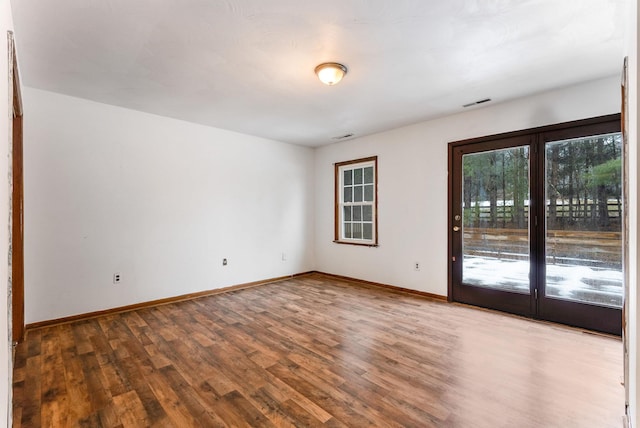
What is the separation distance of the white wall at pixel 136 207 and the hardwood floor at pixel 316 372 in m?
0.52

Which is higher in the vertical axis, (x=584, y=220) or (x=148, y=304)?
(x=584, y=220)

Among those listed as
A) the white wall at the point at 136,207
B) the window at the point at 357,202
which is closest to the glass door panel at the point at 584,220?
the window at the point at 357,202

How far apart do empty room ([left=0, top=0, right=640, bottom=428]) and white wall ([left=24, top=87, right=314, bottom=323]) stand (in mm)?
26

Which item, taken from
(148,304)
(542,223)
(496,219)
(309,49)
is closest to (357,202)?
(496,219)

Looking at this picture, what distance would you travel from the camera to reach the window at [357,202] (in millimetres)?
4957

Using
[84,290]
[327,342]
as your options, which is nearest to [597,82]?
[327,342]

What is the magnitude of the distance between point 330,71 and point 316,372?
248cm

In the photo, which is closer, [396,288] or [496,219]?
[496,219]

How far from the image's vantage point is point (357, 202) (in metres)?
5.27

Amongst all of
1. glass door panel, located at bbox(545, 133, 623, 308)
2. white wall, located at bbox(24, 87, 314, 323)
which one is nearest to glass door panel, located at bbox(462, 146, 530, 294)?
glass door panel, located at bbox(545, 133, 623, 308)

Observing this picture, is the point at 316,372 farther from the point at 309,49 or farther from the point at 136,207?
the point at 136,207

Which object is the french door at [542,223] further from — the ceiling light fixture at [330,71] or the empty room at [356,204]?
the ceiling light fixture at [330,71]

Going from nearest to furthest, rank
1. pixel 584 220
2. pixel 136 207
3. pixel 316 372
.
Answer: pixel 316 372, pixel 584 220, pixel 136 207

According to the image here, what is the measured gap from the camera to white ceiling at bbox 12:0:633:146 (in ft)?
6.27
